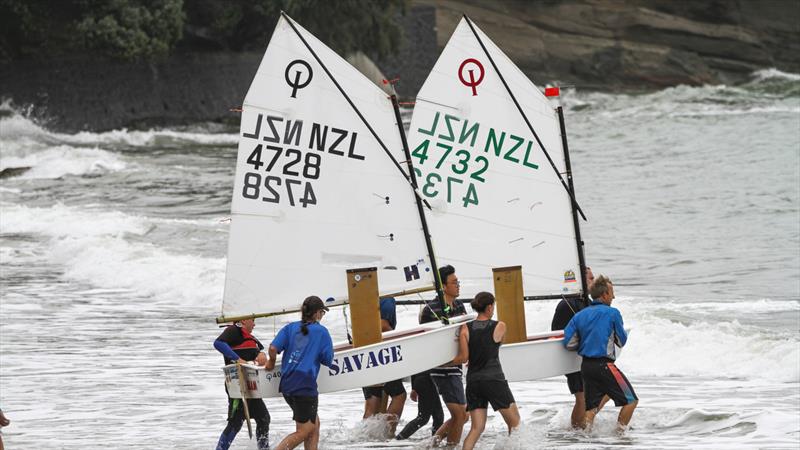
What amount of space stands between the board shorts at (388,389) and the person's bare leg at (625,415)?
79.5 inches


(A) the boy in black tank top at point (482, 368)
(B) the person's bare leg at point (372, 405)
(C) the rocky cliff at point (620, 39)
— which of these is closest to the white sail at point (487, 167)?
(B) the person's bare leg at point (372, 405)

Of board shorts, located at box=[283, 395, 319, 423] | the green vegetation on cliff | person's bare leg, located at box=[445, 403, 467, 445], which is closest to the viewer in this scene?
board shorts, located at box=[283, 395, 319, 423]

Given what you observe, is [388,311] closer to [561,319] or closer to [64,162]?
[561,319]

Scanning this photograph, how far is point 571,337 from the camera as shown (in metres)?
12.7

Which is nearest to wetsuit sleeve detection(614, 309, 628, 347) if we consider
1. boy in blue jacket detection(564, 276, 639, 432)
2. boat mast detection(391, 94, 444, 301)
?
boy in blue jacket detection(564, 276, 639, 432)

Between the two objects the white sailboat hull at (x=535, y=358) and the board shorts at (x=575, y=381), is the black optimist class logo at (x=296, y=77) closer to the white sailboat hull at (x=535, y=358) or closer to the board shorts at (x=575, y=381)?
the white sailboat hull at (x=535, y=358)

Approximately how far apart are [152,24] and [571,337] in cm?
4214

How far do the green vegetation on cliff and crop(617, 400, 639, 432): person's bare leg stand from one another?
40.9m

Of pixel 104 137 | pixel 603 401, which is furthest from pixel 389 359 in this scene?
pixel 104 137

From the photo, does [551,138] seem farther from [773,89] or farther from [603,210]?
[773,89]

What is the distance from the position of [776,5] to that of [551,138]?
78513 millimetres

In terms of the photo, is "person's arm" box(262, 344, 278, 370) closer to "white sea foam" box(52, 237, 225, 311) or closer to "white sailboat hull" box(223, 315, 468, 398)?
"white sailboat hull" box(223, 315, 468, 398)

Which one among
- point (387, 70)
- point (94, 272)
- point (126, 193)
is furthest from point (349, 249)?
point (387, 70)

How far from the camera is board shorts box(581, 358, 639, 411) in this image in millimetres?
12516
